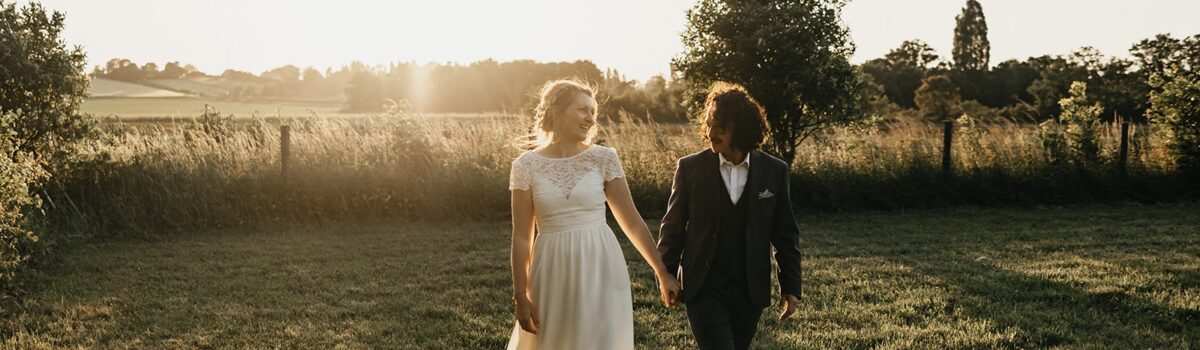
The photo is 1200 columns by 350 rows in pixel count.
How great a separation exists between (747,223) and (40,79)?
29.5 ft

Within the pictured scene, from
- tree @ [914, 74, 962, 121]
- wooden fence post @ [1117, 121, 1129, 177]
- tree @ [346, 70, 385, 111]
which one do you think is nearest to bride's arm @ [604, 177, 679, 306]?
wooden fence post @ [1117, 121, 1129, 177]

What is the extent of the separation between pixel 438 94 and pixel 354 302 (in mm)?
49129

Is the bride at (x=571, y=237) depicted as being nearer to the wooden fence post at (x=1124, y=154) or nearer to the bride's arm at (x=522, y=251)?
the bride's arm at (x=522, y=251)

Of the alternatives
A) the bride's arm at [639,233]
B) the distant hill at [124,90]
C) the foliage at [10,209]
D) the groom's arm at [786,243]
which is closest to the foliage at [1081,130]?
the groom's arm at [786,243]

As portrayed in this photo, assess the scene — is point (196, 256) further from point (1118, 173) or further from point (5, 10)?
point (1118, 173)

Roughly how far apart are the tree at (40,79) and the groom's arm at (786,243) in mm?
8648

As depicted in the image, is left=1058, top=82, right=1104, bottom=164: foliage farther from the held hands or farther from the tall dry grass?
the held hands

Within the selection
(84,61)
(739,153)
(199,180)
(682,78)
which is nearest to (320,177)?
(199,180)

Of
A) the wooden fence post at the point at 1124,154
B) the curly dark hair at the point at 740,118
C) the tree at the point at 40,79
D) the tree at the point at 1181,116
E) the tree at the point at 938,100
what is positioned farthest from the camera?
the tree at the point at 938,100

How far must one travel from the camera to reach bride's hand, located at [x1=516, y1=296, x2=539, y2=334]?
3.43 metres

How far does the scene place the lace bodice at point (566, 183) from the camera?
344 centimetres

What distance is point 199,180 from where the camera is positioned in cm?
1120

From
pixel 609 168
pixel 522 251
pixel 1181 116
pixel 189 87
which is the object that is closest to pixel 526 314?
pixel 522 251

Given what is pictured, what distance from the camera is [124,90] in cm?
5962
